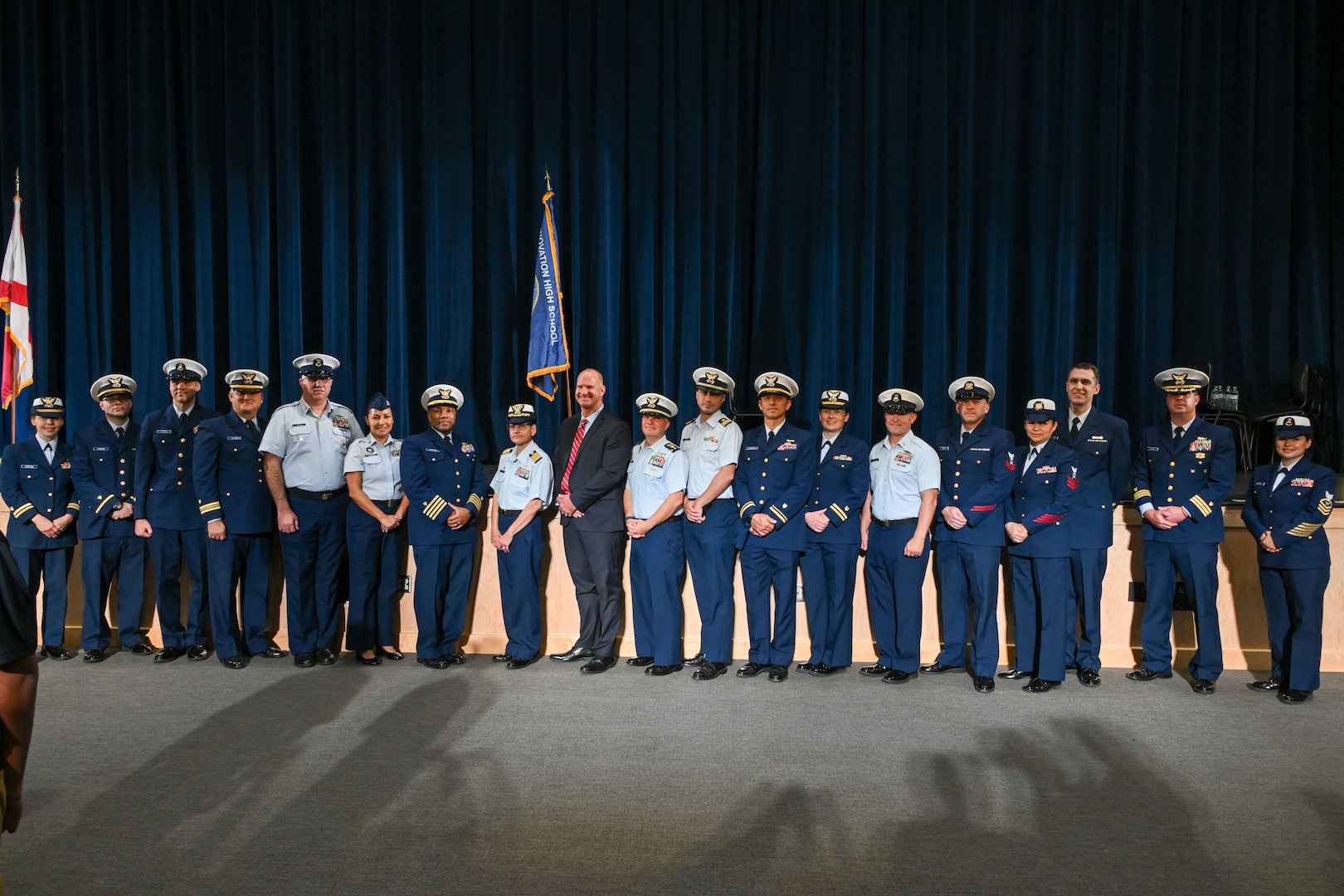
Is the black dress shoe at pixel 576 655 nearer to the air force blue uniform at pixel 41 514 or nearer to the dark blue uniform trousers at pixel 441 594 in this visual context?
the dark blue uniform trousers at pixel 441 594

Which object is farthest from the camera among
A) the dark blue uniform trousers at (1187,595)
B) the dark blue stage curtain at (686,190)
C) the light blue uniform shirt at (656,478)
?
the dark blue stage curtain at (686,190)

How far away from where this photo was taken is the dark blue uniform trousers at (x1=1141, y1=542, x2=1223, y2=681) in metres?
4.20

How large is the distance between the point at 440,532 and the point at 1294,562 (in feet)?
12.5

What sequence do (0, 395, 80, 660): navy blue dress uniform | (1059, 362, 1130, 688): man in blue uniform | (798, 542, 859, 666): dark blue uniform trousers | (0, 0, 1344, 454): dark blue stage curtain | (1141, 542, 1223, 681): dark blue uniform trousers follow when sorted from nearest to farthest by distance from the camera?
(1141, 542, 1223, 681): dark blue uniform trousers
(1059, 362, 1130, 688): man in blue uniform
(798, 542, 859, 666): dark blue uniform trousers
(0, 395, 80, 660): navy blue dress uniform
(0, 0, 1344, 454): dark blue stage curtain

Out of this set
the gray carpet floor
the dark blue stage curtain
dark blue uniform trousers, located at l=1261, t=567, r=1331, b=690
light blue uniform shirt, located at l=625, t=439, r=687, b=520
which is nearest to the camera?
the gray carpet floor

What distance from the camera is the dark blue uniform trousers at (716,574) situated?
176 inches

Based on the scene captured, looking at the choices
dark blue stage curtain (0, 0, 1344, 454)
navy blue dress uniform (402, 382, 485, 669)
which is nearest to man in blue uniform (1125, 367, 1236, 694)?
dark blue stage curtain (0, 0, 1344, 454)

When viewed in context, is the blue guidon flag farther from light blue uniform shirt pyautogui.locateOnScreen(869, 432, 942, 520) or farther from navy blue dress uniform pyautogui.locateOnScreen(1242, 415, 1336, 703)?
navy blue dress uniform pyautogui.locateOnScreen(1242, 415, 1336, 703)

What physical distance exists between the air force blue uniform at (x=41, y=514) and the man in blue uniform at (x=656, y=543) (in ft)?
9.37

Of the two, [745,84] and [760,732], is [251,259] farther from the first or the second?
[760,732]

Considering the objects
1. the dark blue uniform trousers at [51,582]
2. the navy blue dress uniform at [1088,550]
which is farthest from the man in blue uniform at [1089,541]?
the dark blue uniform trousers at [51,582]

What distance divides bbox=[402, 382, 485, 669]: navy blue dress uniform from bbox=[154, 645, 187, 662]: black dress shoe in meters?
1.22

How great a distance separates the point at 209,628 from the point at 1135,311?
19.2 feet

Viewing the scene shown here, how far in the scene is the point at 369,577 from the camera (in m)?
4.57
